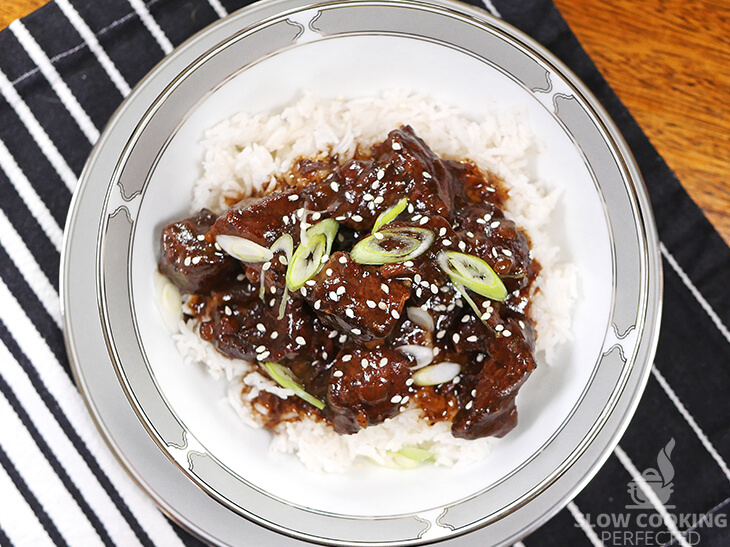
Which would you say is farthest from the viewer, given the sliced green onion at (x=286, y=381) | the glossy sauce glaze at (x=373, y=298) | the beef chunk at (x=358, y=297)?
the sliced green onion at (x=286, y=381)

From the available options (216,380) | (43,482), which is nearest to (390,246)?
(216,380)

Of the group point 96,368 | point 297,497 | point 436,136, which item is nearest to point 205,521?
point 297,497

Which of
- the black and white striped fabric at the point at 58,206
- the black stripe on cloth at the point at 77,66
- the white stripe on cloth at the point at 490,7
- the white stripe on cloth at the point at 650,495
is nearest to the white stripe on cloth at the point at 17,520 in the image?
the black and white striped fabric at the point at 58,206

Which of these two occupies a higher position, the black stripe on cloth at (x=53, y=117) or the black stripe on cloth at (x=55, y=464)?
the black stripe on cloth at (x=53, y=117)

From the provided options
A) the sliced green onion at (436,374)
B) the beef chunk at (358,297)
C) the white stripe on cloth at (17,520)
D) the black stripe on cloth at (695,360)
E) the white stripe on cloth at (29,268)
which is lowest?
the black stripe on cloth at (695,360)

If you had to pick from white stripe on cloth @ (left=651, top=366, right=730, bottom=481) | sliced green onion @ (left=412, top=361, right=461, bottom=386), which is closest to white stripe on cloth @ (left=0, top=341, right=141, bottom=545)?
sliced green onion @ (left=412, top=361, right=461, bottom=386)

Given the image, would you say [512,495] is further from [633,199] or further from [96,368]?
[96,368]

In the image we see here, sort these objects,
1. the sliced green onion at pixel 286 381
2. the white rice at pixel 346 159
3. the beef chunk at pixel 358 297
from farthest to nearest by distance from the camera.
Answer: the white rice at pixel 346 159 < the sliced green onion at pixel 286 381 < the beef chunk at pixel 358 297

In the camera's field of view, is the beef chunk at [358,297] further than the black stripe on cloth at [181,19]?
No

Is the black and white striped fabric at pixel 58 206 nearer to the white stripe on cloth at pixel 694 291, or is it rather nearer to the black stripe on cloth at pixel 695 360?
the white stripe on cloth at pixel 694 291
